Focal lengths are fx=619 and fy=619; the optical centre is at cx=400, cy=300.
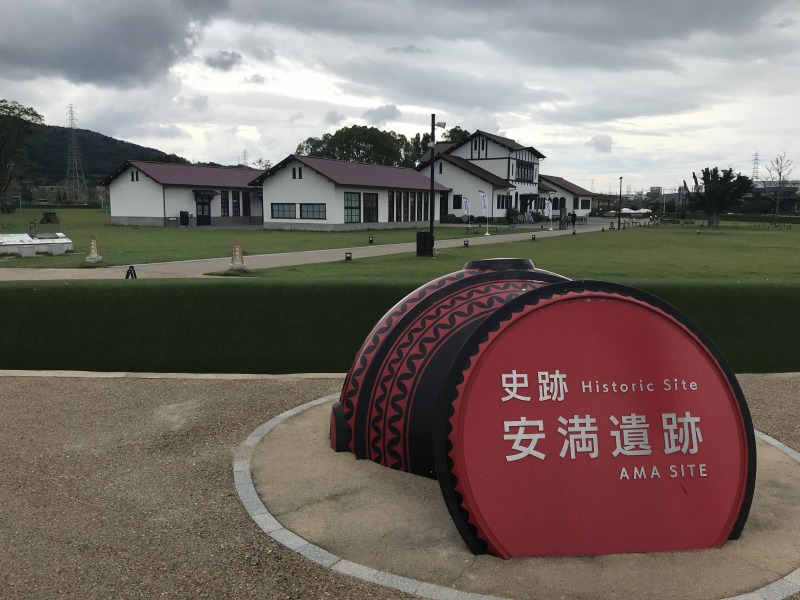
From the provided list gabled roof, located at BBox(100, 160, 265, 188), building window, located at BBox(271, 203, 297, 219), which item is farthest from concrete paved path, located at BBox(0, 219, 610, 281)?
gabled roof, located at BBox(100, 160, 265, 188)

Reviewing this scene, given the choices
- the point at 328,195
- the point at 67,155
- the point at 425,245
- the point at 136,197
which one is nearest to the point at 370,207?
the point at 328,195

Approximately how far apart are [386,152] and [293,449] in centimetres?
8722

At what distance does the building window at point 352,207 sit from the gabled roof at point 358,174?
109 centimetres

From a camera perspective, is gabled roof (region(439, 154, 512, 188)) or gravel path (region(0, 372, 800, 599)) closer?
gravel path (region(0, 372, 800, 599))

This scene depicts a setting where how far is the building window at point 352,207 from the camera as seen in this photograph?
165 ft

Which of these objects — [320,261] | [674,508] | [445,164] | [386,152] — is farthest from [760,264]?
[386,152]

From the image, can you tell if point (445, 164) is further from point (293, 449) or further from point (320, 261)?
point (293, 449)

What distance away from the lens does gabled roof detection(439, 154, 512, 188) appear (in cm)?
6366

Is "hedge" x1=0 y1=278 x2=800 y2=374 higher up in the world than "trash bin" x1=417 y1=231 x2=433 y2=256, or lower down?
lower down

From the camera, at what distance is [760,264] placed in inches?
1083

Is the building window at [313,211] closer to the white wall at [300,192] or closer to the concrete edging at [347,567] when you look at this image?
the white wall at [300,192]

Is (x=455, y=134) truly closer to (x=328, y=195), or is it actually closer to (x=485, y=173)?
(x=485, y=173)

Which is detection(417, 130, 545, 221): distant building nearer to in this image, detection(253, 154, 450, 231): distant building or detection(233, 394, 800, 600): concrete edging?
detection(253, 154, 450, 231): distant building

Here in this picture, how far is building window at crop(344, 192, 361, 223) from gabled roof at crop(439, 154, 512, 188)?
16.8 meters
